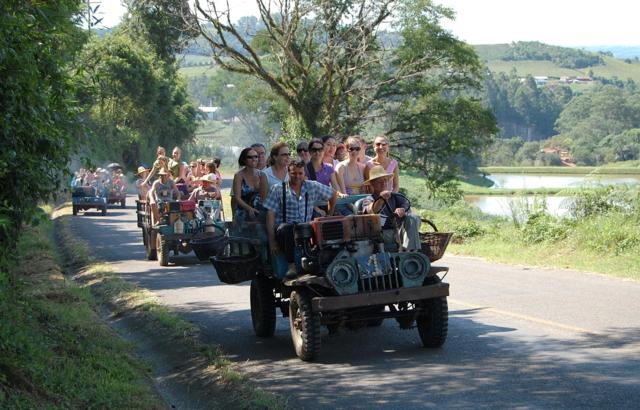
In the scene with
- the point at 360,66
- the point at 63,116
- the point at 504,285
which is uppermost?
the point at 360,66

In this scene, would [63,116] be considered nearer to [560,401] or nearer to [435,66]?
[560,401]

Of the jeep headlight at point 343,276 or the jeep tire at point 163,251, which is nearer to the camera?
the jeep headlight at point 343,276

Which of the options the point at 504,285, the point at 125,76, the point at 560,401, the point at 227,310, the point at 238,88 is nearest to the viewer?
the point at 560,401

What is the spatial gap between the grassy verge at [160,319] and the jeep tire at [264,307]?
673 millimetres

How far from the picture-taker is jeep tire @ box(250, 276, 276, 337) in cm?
1214

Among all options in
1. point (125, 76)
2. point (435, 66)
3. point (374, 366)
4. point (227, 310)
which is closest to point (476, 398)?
point (374, 366)

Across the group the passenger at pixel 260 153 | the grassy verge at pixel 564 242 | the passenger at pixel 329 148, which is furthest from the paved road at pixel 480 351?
the passenger at pixel 329 148

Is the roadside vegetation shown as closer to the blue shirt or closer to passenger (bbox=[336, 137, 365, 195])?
passenger (bbox=[336, 137, 365, 195])

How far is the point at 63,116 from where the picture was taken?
10914 mm

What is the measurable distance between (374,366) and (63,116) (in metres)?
3.95

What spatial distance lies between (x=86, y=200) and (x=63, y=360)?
35.7 metres

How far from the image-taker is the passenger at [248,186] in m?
13.2

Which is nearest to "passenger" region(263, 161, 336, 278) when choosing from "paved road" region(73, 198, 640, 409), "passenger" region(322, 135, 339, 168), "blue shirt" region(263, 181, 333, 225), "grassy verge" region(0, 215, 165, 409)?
"blue shirt" region(263, 181, 333, 225)

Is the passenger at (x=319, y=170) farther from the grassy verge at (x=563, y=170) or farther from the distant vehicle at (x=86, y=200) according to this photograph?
the distant vehicle at (x=86, y=200)
